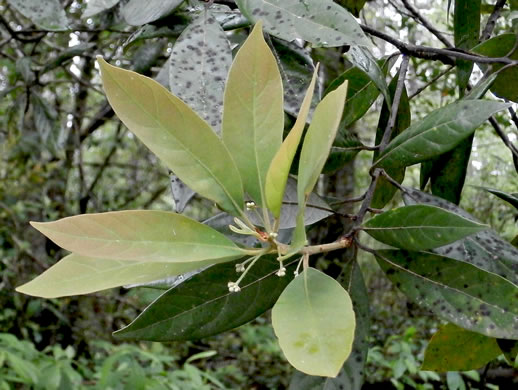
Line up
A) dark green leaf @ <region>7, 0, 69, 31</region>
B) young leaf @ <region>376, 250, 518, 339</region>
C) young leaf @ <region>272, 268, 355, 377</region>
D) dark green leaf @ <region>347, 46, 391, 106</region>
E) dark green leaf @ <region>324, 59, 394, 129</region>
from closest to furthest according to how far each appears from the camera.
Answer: young leaf @ <region>272, 268, 355, 377</region> → young leaf @ <region>376, 250, 518, 339</region> → dark green leaf @ <region>347, 46, 391, 106</region> → dark green leaf @ <region>324, 59, 394, 129</region> → dark green leaf @ <region>7, 0, 69, 31</region>

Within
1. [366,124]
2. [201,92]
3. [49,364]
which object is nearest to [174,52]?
[201,92]

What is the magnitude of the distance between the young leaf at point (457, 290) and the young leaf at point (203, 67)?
0.66 feet

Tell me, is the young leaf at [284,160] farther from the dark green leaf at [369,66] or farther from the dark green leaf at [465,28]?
the dark green leaf at [465,28]

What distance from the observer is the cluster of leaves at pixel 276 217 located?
0.37 m

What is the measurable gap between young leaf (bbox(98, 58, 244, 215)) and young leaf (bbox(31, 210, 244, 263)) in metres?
0.04

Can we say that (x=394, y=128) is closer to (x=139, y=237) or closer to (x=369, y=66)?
(x=369, y=66)

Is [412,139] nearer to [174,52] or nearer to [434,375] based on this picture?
[174,52]

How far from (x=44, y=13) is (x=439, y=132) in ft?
1.85

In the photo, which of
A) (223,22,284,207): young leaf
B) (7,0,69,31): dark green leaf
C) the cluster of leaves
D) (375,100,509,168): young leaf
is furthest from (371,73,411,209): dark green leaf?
(7,0,69,31): dark green leaf

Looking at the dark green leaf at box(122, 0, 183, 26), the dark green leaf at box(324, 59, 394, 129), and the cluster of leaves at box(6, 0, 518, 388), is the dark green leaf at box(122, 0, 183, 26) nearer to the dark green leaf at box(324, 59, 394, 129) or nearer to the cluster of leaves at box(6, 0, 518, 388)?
the cluster of leaves at box(6, 0, 518, 388)

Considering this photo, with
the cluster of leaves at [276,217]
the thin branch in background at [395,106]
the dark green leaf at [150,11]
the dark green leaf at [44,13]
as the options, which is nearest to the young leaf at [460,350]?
the cluster of leaves at [276,217]

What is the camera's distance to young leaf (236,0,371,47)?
48 centimetres

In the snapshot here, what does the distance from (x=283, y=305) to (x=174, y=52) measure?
28 centimetres

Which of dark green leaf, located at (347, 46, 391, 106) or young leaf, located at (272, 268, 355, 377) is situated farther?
dark green leaf, located at (347, 46, 391, 106)
